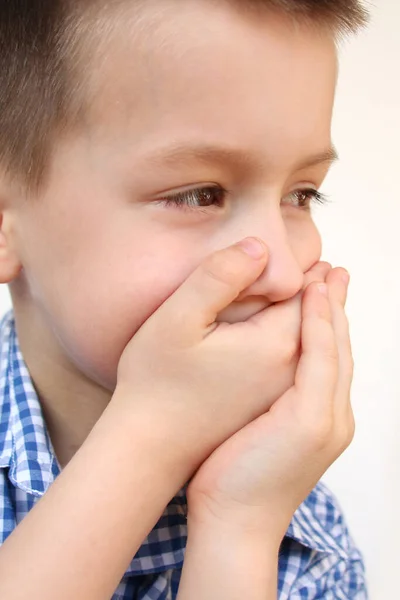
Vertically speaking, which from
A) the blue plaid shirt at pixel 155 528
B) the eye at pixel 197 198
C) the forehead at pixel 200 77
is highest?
the forehead at pixel 200 77

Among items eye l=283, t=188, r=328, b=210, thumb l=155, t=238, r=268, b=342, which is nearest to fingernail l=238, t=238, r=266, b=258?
thumb l=155, t=238, r=268, b=342

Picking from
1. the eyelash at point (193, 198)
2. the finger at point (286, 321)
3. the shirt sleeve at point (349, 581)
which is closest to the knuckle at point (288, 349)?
the finger at point (286, 321)

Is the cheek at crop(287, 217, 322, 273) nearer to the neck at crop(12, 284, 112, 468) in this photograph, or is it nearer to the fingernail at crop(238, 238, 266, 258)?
the fingernail at crop(238, 238, 266, 258)

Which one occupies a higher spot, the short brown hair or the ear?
the short brown hair

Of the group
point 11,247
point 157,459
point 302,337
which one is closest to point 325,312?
point 302,337

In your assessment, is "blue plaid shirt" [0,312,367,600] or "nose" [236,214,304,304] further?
"blue plaid shirt" [0,312,367,600]

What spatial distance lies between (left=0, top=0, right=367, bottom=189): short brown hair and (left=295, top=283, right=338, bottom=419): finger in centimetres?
24

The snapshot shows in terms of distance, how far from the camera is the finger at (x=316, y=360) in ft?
1.98

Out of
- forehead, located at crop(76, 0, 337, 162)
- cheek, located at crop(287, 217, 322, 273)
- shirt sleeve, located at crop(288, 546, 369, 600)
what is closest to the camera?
forehead, located at crop(76, 0, 337, 162)

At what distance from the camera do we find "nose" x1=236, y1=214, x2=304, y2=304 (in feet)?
1.93

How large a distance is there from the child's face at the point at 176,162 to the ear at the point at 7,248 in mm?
36

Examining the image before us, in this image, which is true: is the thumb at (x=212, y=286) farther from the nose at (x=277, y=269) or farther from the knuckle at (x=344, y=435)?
the knuckle at (x=344, y=435)

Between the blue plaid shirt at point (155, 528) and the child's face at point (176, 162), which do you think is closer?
the child's face at point (176, 162)

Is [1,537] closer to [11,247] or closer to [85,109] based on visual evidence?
[11,247]
